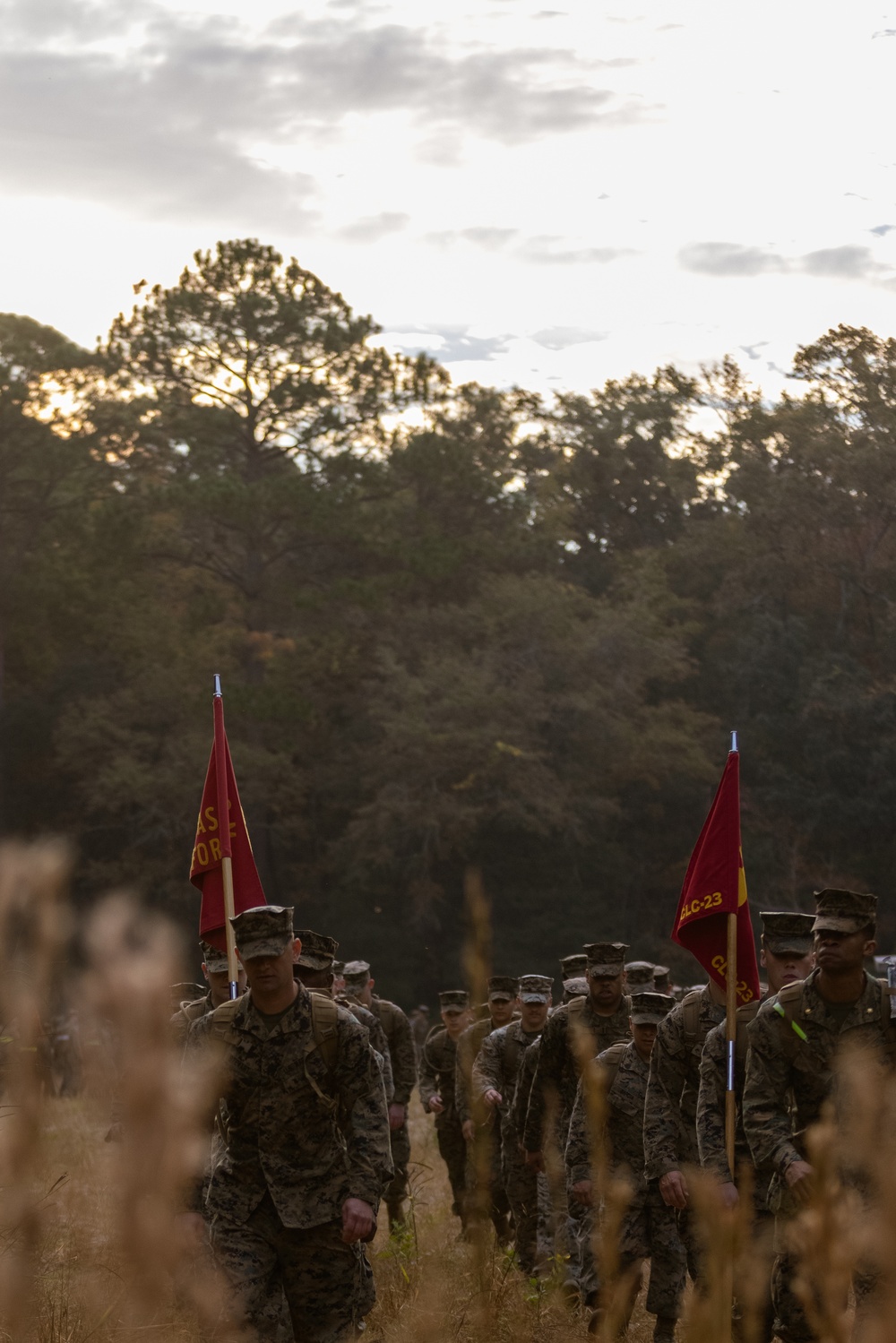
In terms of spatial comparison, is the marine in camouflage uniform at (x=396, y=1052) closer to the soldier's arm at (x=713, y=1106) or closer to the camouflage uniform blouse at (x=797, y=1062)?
the soldier's arm at (x=713, y=1106)

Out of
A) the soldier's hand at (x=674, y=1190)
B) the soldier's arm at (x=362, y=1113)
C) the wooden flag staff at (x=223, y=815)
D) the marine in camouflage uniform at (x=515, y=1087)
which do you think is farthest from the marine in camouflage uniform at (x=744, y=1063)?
the marine in camouflage uniform at (x=515, y=1087)

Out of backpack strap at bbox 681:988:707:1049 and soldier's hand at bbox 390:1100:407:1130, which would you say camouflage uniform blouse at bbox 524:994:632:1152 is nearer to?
backpack strap at bbox 681:988:707:1049

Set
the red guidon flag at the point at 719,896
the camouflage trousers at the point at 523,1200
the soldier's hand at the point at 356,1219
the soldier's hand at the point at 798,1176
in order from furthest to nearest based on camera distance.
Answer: the camouflage trousers at the point at 523,1200, the red guidon flag at the point at 719,896, the soldier's hand at the point at 356,1219, the soldier's hand at the point at 798,1176

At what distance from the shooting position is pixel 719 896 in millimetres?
7910

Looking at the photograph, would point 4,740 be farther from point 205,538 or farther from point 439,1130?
point 439,1130

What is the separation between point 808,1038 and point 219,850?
338cm

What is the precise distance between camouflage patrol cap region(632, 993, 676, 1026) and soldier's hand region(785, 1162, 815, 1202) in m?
2.95

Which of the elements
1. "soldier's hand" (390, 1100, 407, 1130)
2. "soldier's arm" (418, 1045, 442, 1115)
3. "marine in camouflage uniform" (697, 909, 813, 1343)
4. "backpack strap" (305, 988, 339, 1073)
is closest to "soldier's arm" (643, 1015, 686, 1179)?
Result: "marine in camouflage uniform" (697, 909, 813, 1343)

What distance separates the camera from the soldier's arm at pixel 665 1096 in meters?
8.02

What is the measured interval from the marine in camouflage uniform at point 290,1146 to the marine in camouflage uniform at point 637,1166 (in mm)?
2317

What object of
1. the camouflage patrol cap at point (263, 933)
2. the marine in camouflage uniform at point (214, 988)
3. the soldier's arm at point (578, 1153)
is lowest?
the soldier's arm at point (578, 1153)

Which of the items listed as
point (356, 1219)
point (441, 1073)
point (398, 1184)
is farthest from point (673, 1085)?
point (441, 1073)

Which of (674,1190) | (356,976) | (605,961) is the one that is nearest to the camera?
(674,1190)

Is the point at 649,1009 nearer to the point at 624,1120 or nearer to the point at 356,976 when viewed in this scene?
the point at 624,1120
